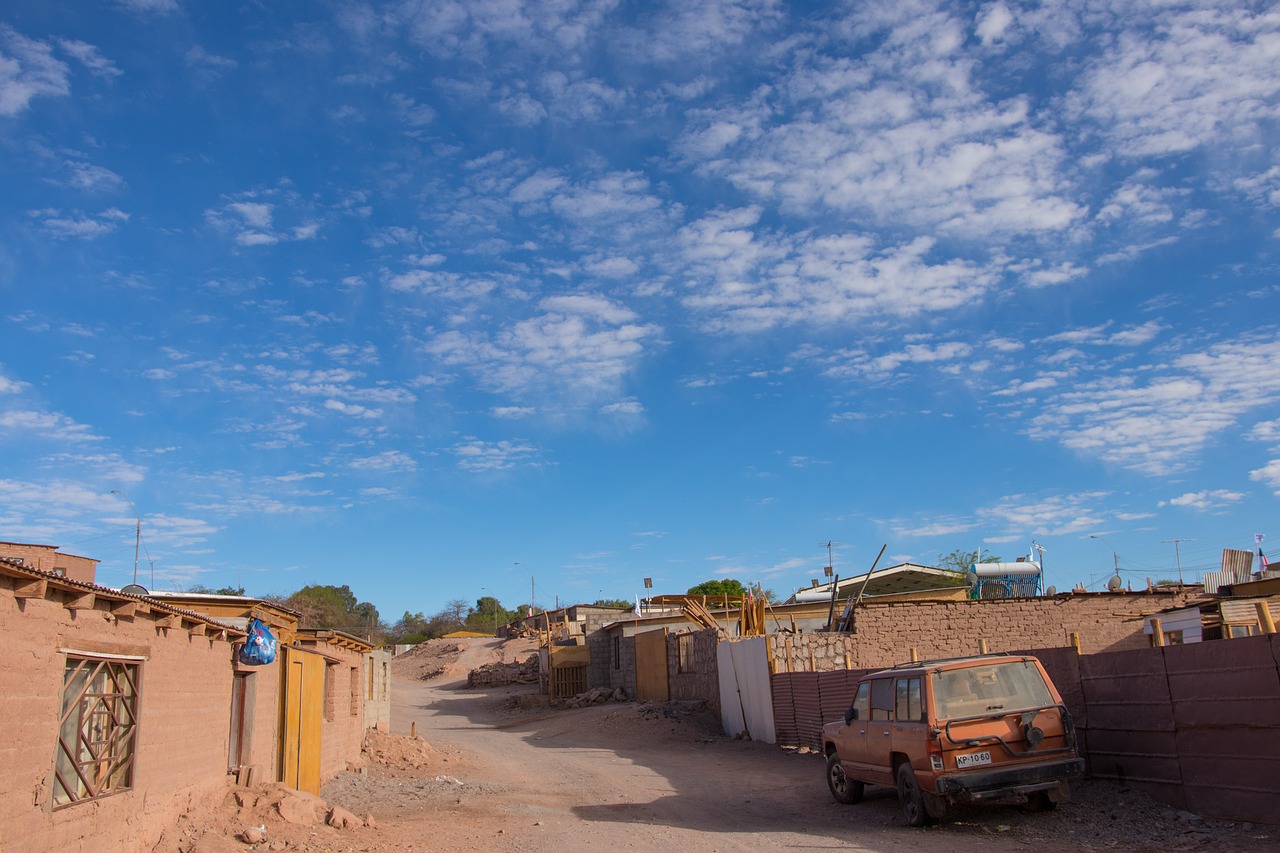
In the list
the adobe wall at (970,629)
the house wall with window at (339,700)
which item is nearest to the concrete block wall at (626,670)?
the adobe wall at (970,629)

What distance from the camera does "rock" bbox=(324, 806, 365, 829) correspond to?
13.3 m

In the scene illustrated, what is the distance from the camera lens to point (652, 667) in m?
38.1

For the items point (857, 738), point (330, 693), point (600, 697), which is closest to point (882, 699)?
point (857, 738)

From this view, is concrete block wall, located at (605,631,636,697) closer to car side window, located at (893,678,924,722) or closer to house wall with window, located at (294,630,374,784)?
house wall with window, located at (294,630,374,784)

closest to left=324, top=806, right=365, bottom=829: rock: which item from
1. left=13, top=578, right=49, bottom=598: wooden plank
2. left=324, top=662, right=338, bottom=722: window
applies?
left=324, top=662, right=338, bottom=722: window

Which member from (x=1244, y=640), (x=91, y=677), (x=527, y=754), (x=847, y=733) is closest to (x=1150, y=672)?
(x=1244, y=640)

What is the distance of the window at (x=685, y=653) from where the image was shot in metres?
33.5

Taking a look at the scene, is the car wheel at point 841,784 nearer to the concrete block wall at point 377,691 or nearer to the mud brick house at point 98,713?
the mud brick house at point 98,713

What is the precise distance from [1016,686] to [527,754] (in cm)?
1789

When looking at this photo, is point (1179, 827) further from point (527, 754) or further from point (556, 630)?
point (556, 630)

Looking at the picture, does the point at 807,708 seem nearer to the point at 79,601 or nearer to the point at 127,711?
the point at 127,711

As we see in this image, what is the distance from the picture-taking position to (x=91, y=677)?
9305mm

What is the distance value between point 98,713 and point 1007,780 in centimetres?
985

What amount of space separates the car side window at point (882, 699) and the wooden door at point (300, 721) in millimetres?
9252
